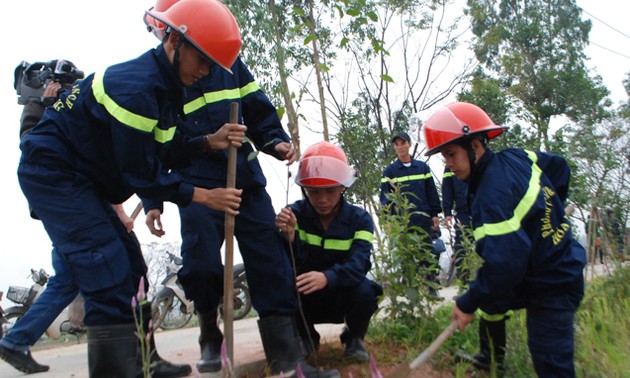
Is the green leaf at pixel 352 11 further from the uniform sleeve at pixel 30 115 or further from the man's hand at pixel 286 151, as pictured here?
the uniform sleeve at pixel 30 115

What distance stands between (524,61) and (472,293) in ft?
88.7

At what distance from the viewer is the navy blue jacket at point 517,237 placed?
110 inches

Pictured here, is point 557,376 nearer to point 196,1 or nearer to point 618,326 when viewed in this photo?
point 618,326

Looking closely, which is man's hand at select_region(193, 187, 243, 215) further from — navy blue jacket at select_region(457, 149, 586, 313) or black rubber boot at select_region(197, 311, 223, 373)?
navy blue jacket at select_region(457, 149, 586, 313)

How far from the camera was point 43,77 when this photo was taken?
434 centimetres

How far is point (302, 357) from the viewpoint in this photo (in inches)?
130

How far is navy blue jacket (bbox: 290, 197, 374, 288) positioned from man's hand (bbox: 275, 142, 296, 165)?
53 centimetres

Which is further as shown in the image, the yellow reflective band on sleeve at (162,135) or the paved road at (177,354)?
the paved road at (177,354)

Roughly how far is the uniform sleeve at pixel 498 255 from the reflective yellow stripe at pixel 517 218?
0.05ft

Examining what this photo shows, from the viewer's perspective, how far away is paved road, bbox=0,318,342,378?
4.16m

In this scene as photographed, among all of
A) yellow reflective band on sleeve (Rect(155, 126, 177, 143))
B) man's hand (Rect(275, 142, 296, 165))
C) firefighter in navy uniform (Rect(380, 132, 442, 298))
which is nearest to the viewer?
yellow reflective band on sleeve (Rect(155, 126, 177, 143))

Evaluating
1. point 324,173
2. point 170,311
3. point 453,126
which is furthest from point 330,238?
point 170,311

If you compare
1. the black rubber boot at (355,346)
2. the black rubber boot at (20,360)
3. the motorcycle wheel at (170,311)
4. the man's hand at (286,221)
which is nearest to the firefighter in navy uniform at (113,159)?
the man's hand at (286,221)

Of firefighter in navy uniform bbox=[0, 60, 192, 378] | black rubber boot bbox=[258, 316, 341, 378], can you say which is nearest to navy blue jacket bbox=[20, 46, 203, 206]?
black rubber boot bbox=[258, 316, 341, 378]
